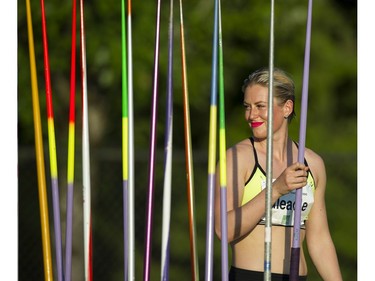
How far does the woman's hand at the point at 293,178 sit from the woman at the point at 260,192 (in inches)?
7.4

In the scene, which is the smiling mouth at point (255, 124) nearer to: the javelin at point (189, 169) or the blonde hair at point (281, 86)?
the blonde hair at point (281, 86)

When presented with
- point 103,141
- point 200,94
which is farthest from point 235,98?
point 103,141

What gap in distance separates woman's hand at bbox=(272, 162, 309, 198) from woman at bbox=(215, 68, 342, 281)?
0.62 ft

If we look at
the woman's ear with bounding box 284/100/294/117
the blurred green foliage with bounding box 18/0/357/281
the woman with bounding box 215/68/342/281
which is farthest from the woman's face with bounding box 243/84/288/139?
the blurred green foliage with bounding box 18/0/357/281

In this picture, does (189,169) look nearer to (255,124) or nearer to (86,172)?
(86,172)

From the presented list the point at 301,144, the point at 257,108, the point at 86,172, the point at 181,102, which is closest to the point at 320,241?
the point at 257,108

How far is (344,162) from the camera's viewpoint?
15.2 ft

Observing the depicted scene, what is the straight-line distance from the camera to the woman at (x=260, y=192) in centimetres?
228

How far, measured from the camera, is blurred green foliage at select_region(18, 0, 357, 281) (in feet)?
15.3

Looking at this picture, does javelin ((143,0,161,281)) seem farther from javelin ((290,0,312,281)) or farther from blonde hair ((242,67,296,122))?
blonde hair ((242,67,296,122))

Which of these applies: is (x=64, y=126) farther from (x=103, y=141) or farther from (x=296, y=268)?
(x=296, y=268)

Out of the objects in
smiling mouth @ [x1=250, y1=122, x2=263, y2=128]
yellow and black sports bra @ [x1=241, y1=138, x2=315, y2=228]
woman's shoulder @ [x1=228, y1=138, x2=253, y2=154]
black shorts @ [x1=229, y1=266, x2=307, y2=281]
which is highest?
smiling mouth @ [x1=250, y1=122, x2=263, y2=128]

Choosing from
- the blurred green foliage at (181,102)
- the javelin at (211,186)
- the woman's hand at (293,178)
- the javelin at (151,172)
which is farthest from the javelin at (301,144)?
the blurred green foliage at (181,102)

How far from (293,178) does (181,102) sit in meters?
2.89
